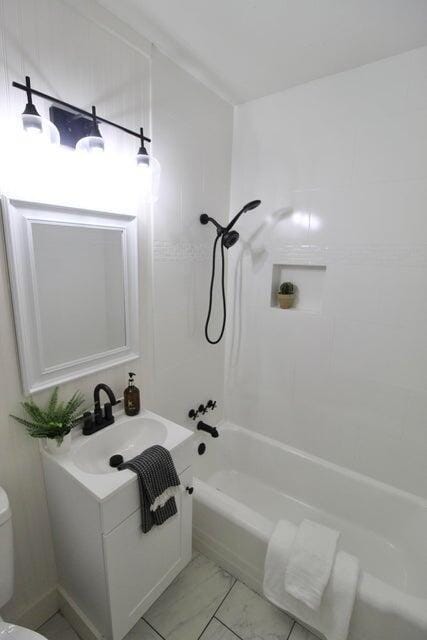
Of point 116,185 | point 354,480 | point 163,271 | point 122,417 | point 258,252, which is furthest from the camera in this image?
point 258,252

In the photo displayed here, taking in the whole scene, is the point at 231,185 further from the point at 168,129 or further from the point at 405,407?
the point at 405,407

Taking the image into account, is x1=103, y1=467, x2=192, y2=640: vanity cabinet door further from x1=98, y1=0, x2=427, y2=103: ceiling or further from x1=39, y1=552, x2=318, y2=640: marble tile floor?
x1=98, y1=0, x2=427, y2=103: ceiling

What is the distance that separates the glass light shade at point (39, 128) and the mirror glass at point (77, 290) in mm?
281

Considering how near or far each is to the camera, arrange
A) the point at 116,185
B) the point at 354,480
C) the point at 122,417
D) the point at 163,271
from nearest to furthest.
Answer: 1. the point at 116,185
2. the point at 122,417
3. the point at 163,271
4. the point at 354,480

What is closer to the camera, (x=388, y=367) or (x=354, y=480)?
(x=388, y=367)

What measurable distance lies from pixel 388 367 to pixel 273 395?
0.76m

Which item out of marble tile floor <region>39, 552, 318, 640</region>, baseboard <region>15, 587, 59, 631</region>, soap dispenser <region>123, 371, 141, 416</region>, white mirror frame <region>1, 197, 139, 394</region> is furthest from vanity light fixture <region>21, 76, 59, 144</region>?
marble tile floor <region>39, 552, 318, 640</region>

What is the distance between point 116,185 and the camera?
1.33m

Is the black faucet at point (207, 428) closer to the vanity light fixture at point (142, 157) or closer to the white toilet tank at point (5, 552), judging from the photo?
the white toilet tank at point (5, 552)

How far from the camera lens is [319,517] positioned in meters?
1.90

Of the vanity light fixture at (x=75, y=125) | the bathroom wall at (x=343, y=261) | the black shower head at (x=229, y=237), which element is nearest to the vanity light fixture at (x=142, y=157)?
the vanity light fixture at (x=75, y=125)

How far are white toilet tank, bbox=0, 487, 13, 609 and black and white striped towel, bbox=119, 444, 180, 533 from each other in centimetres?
37

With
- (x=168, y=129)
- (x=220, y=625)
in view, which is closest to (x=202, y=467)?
(x=220, y=625)

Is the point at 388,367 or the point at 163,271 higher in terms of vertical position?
the point at 163,271
